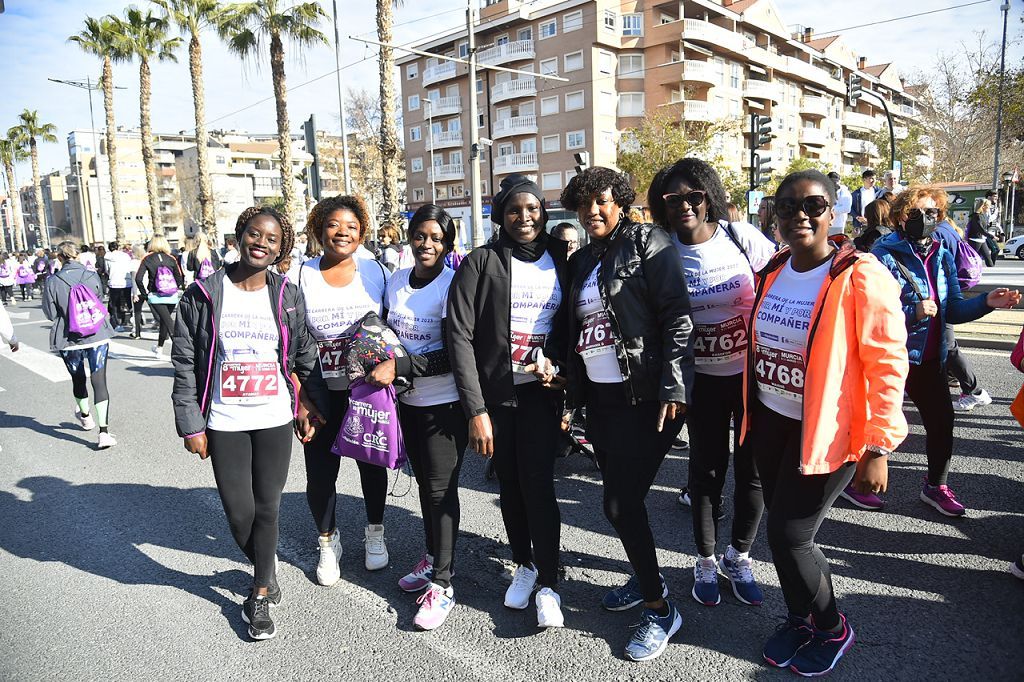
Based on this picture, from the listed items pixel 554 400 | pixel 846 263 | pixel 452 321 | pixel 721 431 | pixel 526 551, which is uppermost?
pixel 846 263

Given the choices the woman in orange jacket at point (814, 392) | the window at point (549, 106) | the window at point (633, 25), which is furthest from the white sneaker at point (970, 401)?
the window at point (633, 25)

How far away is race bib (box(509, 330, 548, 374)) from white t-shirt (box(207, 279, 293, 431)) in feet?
3.93

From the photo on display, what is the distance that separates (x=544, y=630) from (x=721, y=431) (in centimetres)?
127

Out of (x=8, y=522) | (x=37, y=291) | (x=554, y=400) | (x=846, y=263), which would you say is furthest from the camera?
(x=37, y=291)

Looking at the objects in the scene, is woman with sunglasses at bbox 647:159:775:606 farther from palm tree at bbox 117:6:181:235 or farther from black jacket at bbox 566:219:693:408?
palm tree at bbox 117:6:181:235

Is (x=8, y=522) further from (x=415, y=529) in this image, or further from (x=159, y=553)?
(x=415, y=529)

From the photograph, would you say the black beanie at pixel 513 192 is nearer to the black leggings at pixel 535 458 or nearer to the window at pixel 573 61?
the black leggings at pixel 535 458

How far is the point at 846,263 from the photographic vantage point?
239 centimetres

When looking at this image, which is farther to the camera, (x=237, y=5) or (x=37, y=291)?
(x=37, y=291)

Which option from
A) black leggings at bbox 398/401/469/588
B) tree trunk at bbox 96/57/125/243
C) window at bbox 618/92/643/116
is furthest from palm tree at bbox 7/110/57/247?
black leggings at bbox 398/401/469/588

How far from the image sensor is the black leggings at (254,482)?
3.12m

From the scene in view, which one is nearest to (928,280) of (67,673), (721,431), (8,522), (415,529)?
(721,431)

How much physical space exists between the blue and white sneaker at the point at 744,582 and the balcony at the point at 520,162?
46.6 meters

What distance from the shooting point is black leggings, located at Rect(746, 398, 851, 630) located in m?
2.50
